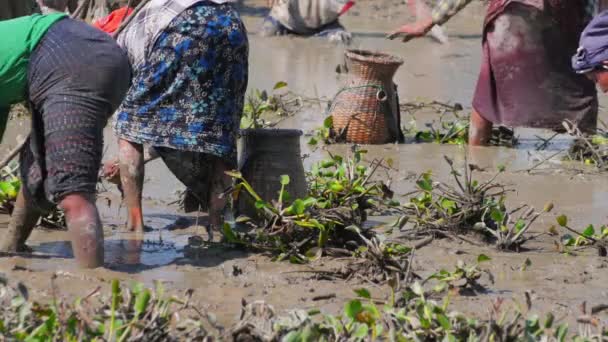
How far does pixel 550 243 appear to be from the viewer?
5746 mm

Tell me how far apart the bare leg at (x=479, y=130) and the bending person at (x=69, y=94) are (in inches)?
152

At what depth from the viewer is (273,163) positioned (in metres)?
5.80

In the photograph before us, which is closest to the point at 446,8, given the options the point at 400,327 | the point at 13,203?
the point at 13,203

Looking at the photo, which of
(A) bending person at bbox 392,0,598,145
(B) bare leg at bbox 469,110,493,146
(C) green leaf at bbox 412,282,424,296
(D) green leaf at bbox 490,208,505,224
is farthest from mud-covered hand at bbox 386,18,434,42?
(C) green leaf at bbox 412,282,424,296

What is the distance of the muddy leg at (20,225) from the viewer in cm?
520

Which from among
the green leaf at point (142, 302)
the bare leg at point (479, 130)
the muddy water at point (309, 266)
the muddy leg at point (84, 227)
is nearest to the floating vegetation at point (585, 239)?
the muddy water at point (309, 266)

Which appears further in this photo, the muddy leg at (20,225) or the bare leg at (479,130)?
the bare leg at (479,130)

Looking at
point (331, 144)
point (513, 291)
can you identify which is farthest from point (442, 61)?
point (513, 291)

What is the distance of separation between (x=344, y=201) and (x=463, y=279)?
108 cm

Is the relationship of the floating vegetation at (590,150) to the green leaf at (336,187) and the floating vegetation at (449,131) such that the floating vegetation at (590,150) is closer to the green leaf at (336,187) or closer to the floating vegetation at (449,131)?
the floating vegetation at (449,131)

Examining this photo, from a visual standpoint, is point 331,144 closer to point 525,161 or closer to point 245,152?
point 525,161

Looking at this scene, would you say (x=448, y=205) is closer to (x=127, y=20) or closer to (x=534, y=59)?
(x=127, y=20)

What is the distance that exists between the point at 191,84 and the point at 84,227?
0.96m

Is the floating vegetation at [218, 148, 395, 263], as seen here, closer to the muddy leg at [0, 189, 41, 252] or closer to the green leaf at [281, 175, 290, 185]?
the green leaf at [281, 175, 290, 185]
